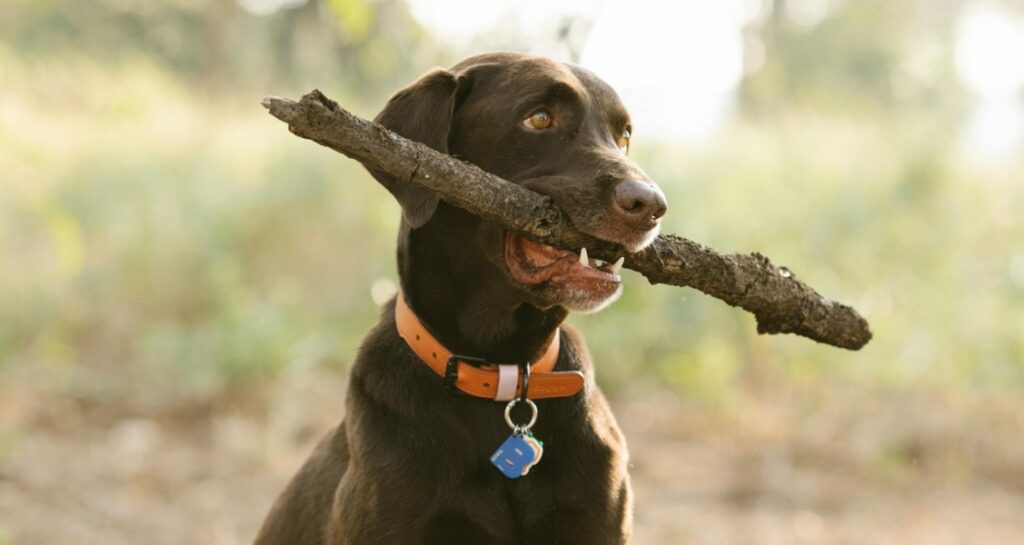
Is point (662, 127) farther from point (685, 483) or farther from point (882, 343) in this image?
point (685, 483)

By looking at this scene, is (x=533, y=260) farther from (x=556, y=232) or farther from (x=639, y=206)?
(x=639, y=206)

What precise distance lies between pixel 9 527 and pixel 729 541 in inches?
136

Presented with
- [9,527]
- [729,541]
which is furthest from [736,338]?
[9,527]

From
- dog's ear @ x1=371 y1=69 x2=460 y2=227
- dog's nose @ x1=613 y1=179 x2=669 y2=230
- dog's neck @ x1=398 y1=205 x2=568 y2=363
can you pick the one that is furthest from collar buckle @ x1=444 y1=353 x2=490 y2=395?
dog's nose @ x1=613 y1=179 x2=669 y2=230

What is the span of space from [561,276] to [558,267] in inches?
1.2

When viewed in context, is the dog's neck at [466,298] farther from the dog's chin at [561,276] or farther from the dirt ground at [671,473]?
the dirt ground at [671,473]

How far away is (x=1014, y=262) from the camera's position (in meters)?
7.63

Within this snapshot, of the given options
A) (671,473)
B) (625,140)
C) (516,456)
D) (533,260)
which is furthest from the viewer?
(671,473)

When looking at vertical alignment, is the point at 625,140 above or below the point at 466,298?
above

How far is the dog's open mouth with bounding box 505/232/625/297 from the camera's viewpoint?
299 cm

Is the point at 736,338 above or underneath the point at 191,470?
above

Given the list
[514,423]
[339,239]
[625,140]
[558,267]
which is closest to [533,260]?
[558,267]

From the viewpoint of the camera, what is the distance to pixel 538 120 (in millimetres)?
3262

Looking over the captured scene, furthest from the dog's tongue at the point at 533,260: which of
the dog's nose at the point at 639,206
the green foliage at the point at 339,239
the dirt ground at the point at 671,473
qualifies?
the dirt ground at the point at 671,473
